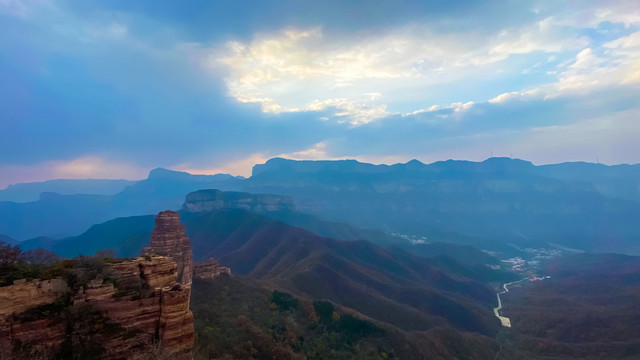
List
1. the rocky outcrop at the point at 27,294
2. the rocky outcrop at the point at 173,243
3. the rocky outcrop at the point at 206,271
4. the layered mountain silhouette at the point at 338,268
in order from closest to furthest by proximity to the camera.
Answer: the rocky outcrop at the point at 27,294, the rocky outcrop at the point at 173,243, the rocky outcrop at the point at 206,271, the layered mountain silhouette at the point at 338,268

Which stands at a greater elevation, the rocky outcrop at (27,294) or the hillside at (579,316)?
the rocky outcrop at (27,294)

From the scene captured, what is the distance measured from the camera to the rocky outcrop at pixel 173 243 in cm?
4241

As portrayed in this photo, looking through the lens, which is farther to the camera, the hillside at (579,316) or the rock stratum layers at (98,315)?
the hillside at (579,316)

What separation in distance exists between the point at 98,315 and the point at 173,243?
102 ft

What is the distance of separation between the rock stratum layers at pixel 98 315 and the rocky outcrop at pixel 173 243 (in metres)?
26.6

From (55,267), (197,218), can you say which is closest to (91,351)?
(55,267)

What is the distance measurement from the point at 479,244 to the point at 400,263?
378 feet

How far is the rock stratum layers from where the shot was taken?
13.2 m

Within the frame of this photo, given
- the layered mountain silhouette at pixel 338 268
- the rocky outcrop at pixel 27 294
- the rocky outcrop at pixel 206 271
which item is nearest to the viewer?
the rocky outcrop at pixel 27 294

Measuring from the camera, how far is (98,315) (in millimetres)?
14852

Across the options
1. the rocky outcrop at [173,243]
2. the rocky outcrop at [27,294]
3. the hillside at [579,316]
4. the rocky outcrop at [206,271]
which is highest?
the rocky outcrop at [27,294]

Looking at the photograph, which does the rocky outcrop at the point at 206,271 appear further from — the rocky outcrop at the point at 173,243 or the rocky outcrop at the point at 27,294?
the rocky outcrop at the point at 27,294

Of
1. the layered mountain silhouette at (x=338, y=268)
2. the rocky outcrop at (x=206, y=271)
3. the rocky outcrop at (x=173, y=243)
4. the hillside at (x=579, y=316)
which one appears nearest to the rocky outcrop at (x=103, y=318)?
the rocky outcrop at (x=173, y=243)

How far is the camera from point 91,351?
46.5ft
